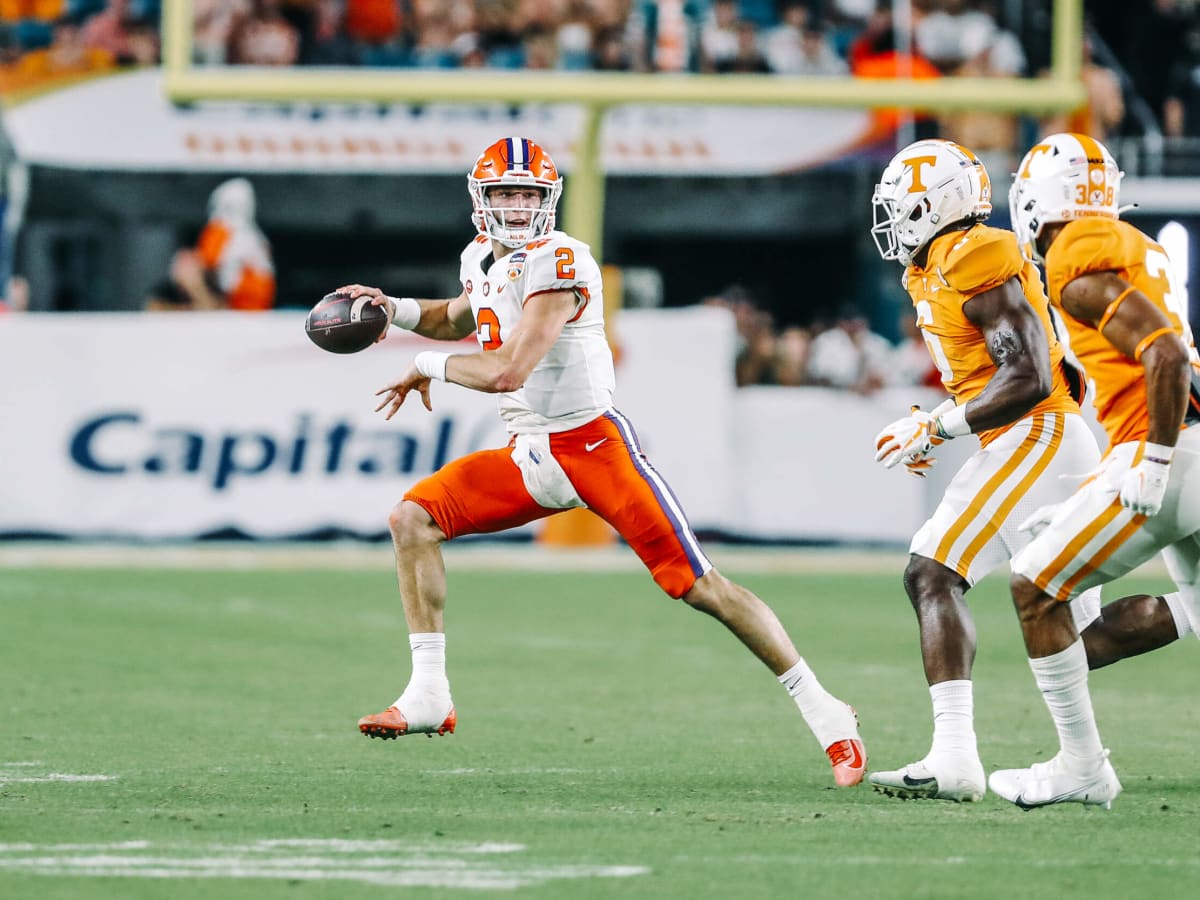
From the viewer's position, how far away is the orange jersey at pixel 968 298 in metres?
5.89

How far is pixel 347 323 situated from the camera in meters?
6.60

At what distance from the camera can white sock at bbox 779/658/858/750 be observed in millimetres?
6043

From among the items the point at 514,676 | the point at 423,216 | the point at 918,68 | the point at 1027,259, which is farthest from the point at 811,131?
the point at 1027,259

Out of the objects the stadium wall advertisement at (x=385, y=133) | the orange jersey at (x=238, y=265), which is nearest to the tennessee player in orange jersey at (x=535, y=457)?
the orange jersey at (x=238, y=265)

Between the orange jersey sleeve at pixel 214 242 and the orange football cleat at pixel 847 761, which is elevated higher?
the orange jersey sleeve at pixel 214 242

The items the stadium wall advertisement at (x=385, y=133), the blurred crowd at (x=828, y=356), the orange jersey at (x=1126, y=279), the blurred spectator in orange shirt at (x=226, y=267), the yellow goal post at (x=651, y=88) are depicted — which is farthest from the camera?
the stadium wall advertisement at (x=385, y=133)

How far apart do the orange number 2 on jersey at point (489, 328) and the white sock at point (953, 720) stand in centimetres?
169

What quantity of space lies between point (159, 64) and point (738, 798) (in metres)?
11.5

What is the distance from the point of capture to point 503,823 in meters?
5.18

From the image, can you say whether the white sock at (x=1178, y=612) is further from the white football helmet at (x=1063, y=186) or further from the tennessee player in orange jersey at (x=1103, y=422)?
the white football helmet at (x=1063, y=186)

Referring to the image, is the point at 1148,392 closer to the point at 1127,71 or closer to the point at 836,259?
the point at 1127,71

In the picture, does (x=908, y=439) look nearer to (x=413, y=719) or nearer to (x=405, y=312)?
(x=413, y=719)

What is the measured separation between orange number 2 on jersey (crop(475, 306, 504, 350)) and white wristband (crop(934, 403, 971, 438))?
141 centimetres

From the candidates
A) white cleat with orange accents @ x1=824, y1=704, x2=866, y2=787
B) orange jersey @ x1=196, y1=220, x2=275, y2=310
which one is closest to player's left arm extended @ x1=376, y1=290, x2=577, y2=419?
white cleat with orange accents @ x1=824, y1=704, x2=866, y2=787
